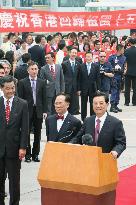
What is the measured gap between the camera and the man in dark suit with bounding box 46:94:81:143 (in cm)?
866

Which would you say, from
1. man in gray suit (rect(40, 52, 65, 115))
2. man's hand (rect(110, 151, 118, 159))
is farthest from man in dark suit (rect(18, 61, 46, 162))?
man's hand (rect(110, 151, 118, 159))

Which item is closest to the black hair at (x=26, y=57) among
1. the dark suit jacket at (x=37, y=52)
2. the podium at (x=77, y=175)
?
the dark suit jacket at (x=37, y=52)

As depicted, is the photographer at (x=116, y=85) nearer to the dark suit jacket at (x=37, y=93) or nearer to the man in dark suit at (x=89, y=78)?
the man in dark suit at (x=89, y=78)

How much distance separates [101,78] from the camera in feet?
55.2

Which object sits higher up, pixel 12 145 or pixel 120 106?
Answer: pixel 12 145

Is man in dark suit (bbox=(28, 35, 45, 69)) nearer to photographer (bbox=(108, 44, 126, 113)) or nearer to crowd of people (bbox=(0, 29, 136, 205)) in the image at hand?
crowd of people (bbox=(0, 29, 136, 205))

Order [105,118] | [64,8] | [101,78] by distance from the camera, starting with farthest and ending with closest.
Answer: [64,8] → [101,78] → [105,118]

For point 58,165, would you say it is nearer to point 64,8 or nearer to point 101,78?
point 101,78

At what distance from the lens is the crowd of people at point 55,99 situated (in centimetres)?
812

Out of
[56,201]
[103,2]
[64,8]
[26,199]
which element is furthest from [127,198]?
[64,8]

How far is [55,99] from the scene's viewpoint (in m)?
9.10

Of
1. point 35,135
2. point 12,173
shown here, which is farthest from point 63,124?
point 35,135

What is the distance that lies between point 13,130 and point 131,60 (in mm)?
10826

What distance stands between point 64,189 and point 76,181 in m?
0.17
